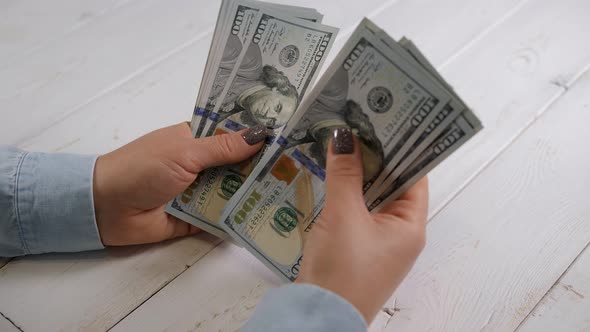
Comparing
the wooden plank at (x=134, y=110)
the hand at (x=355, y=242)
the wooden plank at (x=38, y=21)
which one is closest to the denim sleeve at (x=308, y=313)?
the hand at (x=355, y=242)

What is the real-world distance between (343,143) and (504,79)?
1.68ft

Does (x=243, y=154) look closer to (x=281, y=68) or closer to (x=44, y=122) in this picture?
(x=281, y=68)

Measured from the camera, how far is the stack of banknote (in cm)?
66

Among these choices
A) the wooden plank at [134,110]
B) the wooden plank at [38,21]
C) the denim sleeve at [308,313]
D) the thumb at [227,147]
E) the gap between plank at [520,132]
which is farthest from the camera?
the wooden plank at [38,21]

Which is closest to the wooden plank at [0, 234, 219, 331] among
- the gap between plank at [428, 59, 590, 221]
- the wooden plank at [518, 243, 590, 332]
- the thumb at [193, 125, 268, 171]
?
the thumb at [193, 125, 268, 171]

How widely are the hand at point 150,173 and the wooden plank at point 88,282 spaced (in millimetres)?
33

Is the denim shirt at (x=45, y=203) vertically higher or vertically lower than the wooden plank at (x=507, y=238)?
lower

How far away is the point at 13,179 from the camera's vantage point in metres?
0.78

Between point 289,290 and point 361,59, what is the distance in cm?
28

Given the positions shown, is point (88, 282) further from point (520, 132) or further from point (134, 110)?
point (520, 132)

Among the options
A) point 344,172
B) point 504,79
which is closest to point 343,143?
point 344,172

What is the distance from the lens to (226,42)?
83cm

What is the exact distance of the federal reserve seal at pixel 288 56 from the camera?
822mm

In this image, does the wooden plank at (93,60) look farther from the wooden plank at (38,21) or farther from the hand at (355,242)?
the hand at (355,242)
